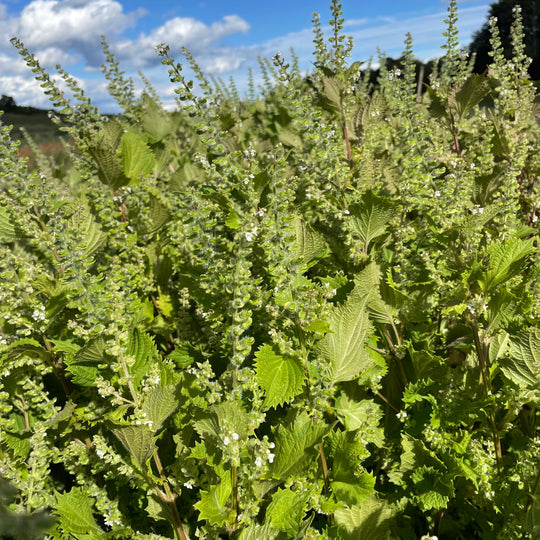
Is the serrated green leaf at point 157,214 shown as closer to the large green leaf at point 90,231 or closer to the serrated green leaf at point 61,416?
the large green leaf at point 90,231

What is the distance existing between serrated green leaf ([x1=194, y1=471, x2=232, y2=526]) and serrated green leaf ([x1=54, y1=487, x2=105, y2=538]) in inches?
25.5

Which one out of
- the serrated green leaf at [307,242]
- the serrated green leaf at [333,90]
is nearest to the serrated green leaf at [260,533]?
the serrated green leaf at [307,242]

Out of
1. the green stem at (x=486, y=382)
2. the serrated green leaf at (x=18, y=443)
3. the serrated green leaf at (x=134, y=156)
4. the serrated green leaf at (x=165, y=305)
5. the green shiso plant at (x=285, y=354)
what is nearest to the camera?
the green shiso plant at (x=285, y=354)

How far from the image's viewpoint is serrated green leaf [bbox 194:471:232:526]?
1.62m

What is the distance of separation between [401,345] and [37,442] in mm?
1778

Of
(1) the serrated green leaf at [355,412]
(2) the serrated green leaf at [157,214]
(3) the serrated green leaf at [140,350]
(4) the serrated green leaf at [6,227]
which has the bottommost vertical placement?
(1) the serrated green leaf at [355,412]

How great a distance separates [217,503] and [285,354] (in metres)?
0.59

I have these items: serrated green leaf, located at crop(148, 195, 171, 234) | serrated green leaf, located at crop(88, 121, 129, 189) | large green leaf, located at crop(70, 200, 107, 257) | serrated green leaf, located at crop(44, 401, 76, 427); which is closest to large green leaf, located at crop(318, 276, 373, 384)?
serrated green leaf, located at crop(44, 401, 76, 427)

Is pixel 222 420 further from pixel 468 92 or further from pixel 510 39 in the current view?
pixel 510 39

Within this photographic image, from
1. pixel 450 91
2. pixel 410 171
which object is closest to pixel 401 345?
pixel 410 171

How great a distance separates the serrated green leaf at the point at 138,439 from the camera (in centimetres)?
168

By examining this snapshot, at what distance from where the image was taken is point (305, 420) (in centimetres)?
188

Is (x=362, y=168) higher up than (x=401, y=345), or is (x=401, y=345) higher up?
(x=362, y=168)

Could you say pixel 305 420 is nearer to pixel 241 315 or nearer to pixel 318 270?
pixel 241 315
